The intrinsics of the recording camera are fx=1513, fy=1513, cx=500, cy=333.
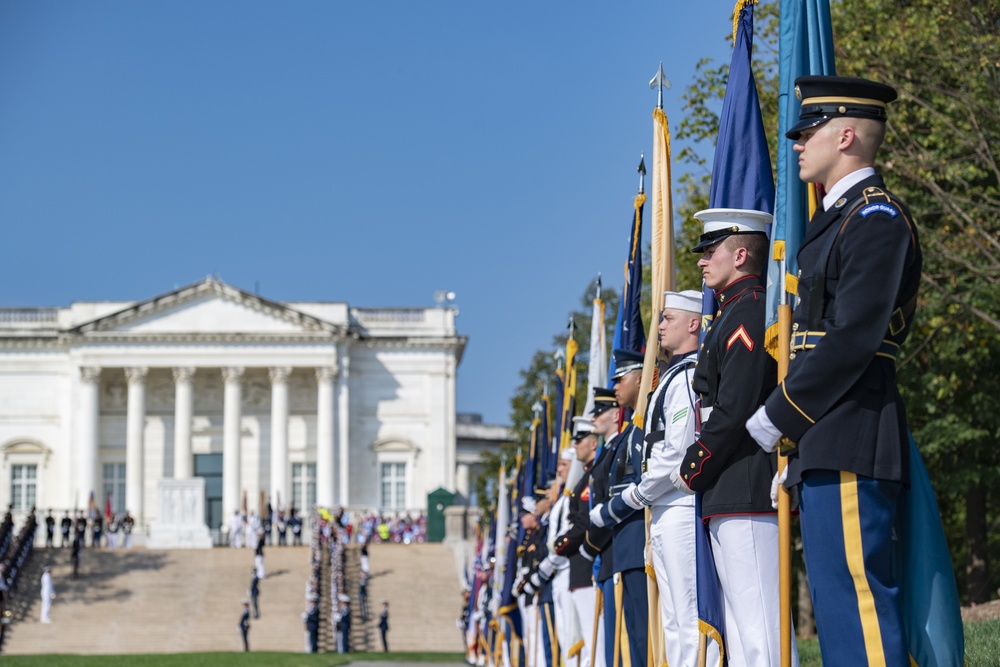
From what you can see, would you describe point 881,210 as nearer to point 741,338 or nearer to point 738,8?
point 741,338

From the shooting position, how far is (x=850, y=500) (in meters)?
5.19

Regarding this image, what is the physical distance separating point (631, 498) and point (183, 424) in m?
60.6

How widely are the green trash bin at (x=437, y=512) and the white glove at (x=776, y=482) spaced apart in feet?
188

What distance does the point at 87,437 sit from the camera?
6612 centimetres

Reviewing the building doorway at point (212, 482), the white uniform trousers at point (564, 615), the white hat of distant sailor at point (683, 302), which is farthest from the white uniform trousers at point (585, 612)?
the building doorway at point (212, 482)

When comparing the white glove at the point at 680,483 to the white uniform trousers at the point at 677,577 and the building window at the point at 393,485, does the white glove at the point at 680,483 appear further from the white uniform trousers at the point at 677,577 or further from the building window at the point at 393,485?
the building window at the point at 393,485

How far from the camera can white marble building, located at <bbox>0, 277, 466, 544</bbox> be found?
66.5m

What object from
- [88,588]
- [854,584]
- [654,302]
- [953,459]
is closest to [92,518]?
[88,588]

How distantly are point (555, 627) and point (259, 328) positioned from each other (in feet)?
180

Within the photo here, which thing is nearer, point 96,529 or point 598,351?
point 598,351

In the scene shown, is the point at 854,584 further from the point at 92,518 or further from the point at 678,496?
the point at 92,518

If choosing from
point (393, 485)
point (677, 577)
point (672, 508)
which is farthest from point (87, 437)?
point (677, 577)

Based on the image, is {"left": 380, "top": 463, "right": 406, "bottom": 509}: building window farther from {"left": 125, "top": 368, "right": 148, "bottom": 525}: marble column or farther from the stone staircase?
the stone staircase

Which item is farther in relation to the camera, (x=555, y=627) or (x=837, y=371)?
(x=555, y=627)
